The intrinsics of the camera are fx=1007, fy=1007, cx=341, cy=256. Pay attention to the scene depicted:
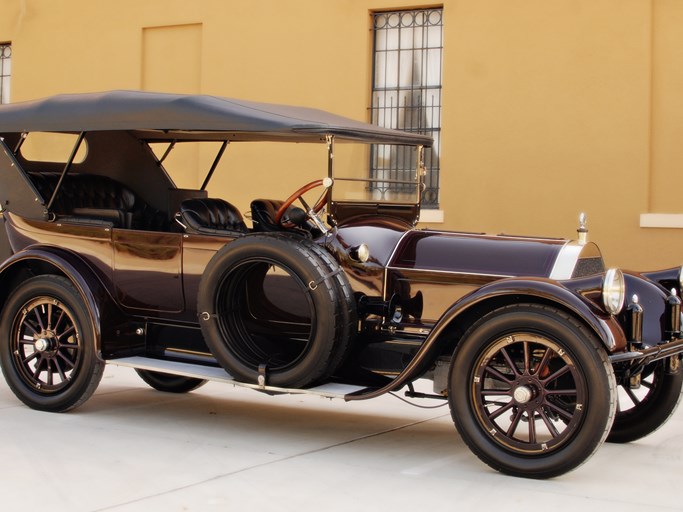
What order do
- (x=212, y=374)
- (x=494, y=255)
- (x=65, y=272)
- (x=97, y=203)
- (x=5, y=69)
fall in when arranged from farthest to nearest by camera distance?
(x=5, y=69), (x=97, y=203), (x=65, y=272), (x=212, y=374), (x=494, y=255)

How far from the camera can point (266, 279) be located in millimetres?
5605

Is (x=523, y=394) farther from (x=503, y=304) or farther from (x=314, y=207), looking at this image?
(x=314, y=207)

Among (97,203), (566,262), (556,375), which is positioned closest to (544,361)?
(556,375)

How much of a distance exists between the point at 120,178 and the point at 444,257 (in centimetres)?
275

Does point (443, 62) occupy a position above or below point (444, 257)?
above

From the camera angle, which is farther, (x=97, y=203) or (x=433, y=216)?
(x=433, y=216)

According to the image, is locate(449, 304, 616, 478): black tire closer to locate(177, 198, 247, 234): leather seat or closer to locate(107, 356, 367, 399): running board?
locate(107, 356, 367, 399): running board

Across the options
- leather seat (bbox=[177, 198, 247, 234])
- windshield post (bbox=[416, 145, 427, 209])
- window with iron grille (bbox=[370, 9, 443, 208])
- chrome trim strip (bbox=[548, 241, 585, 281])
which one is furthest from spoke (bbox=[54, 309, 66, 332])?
window with iron grille (bbox=[370, 9, 443, 208])

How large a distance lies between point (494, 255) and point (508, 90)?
5273 millimetres

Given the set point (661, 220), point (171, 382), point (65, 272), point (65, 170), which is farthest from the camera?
point (661, 220)

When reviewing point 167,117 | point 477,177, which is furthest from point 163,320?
point 477,177

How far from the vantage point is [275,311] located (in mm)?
5652

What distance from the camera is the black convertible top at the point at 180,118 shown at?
5465mm

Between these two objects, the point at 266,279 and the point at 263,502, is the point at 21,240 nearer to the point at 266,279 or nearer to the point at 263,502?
the point at 266,279
